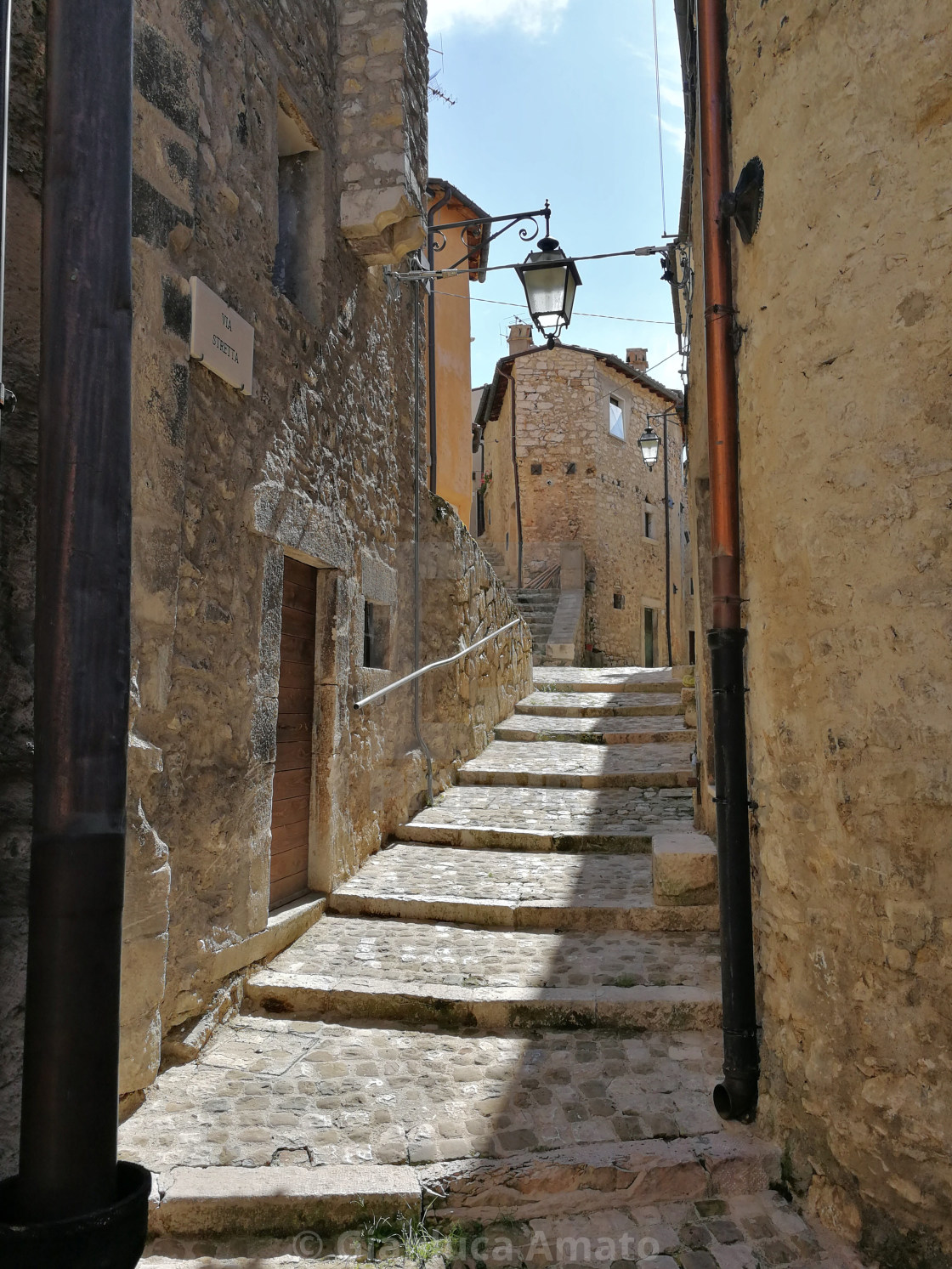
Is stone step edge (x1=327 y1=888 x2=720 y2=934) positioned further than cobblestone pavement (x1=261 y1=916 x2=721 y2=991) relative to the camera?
Yes

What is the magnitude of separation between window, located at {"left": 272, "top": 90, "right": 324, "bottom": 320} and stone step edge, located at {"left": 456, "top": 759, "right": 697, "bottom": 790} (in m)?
4.15

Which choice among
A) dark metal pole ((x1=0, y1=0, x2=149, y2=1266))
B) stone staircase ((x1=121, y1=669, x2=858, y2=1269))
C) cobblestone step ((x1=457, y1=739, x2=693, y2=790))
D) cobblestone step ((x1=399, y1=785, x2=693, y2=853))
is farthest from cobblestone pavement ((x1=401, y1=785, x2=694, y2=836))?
dark metal pole ((x1=0, y1=0, x2=149, y2=1266))

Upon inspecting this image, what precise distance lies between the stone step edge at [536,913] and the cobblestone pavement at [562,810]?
122 cm

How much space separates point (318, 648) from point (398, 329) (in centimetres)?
286

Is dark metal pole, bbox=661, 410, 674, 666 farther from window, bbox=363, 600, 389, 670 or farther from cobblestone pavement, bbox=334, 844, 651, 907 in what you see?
cobblestone pavement, bbox=334, 844, 651, 907

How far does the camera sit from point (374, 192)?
16.7 ft

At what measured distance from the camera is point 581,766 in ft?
25.0

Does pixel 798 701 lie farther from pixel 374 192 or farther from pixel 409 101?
pixel 409 101

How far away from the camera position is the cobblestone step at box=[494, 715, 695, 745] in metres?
8.55

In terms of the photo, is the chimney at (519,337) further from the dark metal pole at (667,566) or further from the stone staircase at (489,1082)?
the stone staircase at (489,1082)

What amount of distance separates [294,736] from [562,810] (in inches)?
102

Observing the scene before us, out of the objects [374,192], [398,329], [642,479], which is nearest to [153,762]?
[374,192]

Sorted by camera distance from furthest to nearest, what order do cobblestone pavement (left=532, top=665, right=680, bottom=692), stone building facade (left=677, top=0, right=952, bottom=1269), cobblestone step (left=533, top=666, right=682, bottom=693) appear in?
1. cobblestone pavement (left=532, top=665, right=680, bottom=692)
2. cobblestone step (left=533, top=666, right=682, bottom=693)
3. stone building facade (left=677, top=0, right=952, bottom=1269)

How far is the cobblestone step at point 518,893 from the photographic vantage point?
4.43 m
